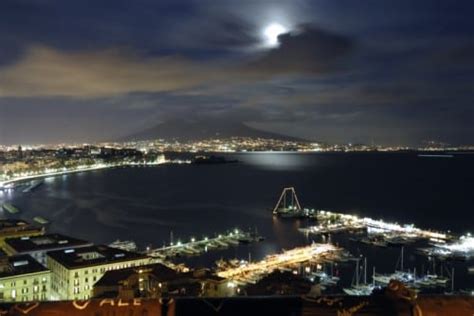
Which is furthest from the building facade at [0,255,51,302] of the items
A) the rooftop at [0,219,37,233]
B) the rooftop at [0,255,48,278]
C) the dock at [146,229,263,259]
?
the rooftop at [0,219,37,233]

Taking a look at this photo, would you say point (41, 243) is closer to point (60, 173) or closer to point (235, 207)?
point (235, 207)

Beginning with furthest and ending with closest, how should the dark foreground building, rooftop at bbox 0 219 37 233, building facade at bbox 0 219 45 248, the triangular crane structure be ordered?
the triangular crane structure < rooftop at bbox 0 219 37 233 < building facade at bbox 0 219 45 248 < the dark foreground building

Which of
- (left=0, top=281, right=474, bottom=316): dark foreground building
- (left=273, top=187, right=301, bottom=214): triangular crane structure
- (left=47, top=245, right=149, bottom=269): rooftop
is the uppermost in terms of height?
(left=0, top=281, right=474, bottom=316): dark foreground building

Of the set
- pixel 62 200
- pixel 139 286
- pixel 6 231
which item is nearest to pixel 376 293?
pixel 139 286

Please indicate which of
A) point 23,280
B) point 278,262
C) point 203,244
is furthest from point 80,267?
point 203,244

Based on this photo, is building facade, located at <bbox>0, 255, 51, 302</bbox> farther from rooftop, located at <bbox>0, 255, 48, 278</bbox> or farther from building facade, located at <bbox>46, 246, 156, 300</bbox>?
building facade, located at <bbox>46, 246, 156, 300</bbox>

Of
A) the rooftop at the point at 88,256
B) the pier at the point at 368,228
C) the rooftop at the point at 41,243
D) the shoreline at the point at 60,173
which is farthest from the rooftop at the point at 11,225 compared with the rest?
the shoreline at the point at 60,173
